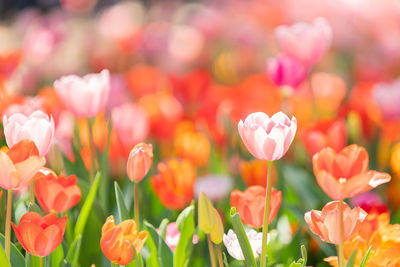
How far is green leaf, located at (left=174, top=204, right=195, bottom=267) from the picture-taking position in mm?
833

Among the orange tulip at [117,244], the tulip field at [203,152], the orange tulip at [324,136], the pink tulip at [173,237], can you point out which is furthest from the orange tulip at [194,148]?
the orange tulip at [117,244]

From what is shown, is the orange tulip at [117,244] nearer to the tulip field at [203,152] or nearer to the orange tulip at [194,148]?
the tulip field at [203,152]

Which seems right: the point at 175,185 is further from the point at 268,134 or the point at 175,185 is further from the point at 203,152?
the point at 268,134

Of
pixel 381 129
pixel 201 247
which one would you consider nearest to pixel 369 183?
pixel 201 247

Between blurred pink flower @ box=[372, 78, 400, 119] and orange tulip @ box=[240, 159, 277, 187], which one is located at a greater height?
blurred pink flower @ box=[372, 78, 400, 119]

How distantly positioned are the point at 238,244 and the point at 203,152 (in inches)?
21.6

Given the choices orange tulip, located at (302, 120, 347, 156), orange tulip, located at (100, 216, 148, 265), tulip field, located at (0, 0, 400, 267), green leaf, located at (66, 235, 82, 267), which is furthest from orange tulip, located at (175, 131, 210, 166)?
orange tulip, located at (100, 216, 148, 265)

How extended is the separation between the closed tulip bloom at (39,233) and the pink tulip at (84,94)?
427 millimetres

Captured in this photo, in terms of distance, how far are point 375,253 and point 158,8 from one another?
3601 millimetres

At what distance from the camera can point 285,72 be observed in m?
1.33

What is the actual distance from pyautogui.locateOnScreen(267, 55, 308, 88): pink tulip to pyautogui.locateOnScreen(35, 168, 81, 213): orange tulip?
2.18 ft

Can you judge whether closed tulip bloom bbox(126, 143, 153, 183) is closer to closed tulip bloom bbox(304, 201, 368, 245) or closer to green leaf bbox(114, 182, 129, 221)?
green leaf bbox(114, 182, 129, 221)

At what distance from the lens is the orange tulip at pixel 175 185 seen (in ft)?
A: 3.49

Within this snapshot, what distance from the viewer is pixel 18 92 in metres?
2.09
